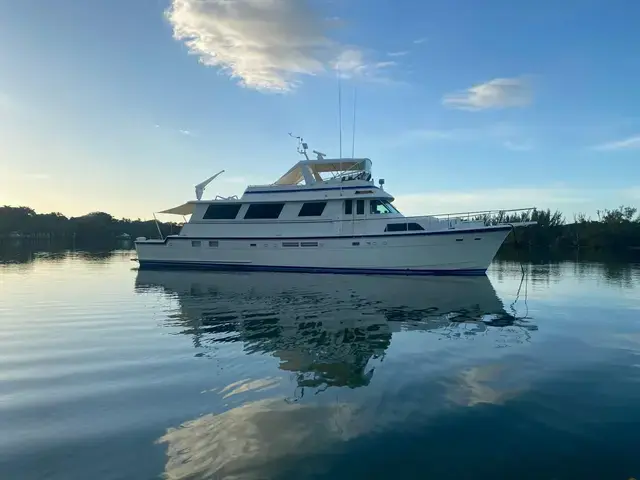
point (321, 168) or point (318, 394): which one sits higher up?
point (321, 168)

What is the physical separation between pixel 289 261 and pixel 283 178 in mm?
4154

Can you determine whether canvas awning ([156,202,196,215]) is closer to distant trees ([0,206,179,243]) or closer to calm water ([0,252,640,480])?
calm water ([0,252,640,480])

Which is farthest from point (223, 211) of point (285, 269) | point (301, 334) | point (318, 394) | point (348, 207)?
point (318, 394)

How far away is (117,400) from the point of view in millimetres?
4203

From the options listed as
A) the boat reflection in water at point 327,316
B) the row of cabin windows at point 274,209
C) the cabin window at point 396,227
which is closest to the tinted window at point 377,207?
the row of cabin windows at point 274,209

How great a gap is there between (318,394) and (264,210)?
1631 centimetres

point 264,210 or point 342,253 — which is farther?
point 264,210

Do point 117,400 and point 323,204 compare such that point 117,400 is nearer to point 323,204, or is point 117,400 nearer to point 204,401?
point 204,401

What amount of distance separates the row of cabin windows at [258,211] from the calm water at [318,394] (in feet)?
33.9

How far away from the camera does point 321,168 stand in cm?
2120

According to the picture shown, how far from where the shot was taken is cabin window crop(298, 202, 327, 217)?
19.4 meters

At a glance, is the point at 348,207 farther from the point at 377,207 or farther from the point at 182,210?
the point at 182,210

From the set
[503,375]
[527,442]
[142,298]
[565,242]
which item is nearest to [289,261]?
[142,298]

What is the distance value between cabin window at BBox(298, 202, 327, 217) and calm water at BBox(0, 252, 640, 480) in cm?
1025
